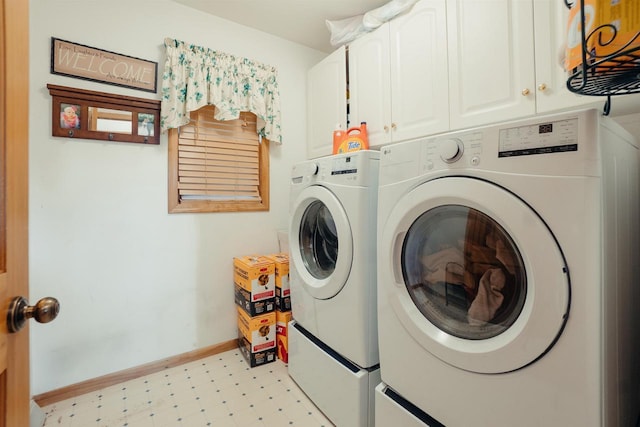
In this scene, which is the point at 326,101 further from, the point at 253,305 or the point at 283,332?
the point at 283,332

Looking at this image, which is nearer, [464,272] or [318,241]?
[464,272]

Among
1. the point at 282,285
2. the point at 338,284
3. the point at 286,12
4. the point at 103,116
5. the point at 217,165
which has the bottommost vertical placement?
the point at 282,285

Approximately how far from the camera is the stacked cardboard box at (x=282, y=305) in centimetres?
183

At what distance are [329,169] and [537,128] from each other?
813 mm

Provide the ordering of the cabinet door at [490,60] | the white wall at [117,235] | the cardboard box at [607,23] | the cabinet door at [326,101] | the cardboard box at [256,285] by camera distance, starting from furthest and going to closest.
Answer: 1. the cabinet door at [326,101]
2. the cardboard box at [256,285]
3. the white wall at [117,235]
4. the cabinet door at [490,60]
5. the cardboard box at [607,23]

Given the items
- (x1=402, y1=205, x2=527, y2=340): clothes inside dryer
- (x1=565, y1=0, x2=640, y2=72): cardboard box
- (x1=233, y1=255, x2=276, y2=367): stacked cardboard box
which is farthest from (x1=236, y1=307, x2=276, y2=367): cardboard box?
(x1=565, y1=0, x2=640, y2=72): cardboard box

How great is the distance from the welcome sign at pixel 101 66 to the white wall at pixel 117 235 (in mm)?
36

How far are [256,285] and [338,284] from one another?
2.47 ft

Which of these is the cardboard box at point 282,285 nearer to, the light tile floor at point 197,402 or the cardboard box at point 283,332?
the cardboard box at point 283,332

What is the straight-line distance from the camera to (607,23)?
0.55 meters

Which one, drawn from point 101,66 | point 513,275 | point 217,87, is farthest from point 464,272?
point 101,66

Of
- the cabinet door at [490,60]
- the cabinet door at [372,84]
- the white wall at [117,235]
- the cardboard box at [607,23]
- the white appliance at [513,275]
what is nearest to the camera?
the cardboard box at [607,23]

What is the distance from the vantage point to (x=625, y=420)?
77 cm

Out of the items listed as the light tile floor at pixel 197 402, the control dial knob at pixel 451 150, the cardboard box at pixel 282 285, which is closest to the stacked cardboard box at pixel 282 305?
the cardboard box at pixel 282 285
